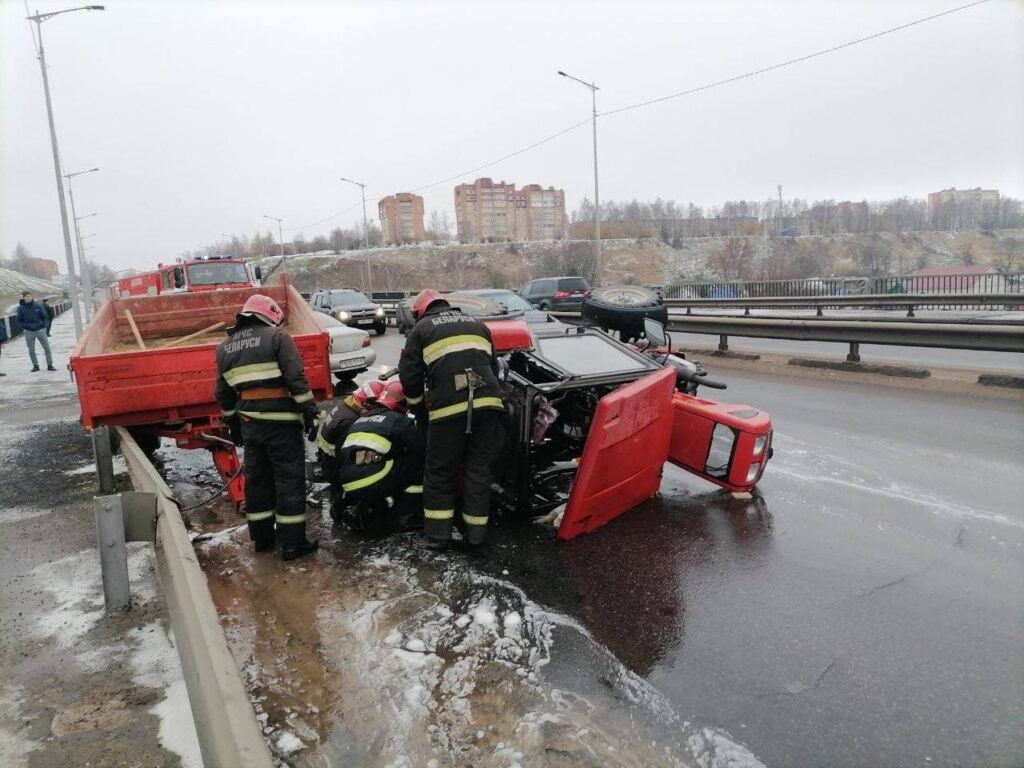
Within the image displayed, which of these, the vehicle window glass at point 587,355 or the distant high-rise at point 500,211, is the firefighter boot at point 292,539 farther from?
the distant high-rise at point 500,211

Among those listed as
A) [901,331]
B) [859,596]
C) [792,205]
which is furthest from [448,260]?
[859,596]

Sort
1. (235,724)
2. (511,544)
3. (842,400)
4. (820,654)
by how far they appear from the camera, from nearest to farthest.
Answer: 1. (235,724)
2. (820,654)
3. (511,544)
4. (842,400)

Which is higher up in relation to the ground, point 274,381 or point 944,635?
point 274,381

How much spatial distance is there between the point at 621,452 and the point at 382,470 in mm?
1636

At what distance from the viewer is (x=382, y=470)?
4.60 m

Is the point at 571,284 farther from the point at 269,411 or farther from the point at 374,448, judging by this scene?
the point at 269,411

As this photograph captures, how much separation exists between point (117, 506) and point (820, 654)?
11.8ft

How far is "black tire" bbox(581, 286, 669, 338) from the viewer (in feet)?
27.3

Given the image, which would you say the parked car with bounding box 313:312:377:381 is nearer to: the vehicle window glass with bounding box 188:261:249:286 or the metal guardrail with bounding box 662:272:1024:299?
the vehicle window glass with bounding box 188:261:249:286

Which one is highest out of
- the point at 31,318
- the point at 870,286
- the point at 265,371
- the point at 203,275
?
the point at 203,275

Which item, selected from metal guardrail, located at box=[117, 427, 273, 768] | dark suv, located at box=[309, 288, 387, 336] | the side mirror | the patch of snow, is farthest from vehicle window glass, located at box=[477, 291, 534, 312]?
metal guardrail, located at box=[117, 427, 273, 768]

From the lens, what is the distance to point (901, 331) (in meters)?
9.82

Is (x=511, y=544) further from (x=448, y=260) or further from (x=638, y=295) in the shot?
(x=448, y=260)

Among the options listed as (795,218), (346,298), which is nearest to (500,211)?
(795,218)
